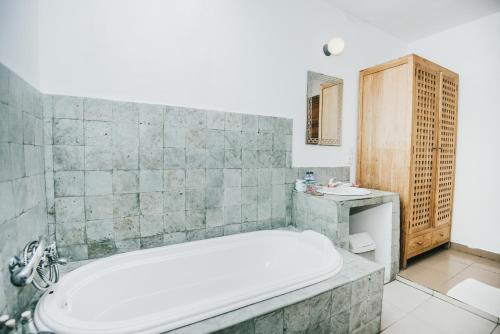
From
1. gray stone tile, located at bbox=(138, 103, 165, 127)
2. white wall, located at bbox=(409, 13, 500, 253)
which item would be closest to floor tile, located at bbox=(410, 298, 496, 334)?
white wall, located at bbox=(409, 13, 500, 253)

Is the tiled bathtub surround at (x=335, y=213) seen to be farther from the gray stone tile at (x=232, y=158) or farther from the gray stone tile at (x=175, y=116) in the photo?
the gray stone tile at (x=175, y=116)

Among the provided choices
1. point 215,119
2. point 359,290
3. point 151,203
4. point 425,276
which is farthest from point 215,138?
point 425,276

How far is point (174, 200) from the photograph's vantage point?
5.47 feet

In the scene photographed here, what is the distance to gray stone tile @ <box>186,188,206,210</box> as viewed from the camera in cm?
172

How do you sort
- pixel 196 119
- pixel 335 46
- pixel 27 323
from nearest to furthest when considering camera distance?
pixel 27 323, pixel 196 119, pixel 335 46

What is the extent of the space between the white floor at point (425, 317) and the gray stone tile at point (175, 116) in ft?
6.06

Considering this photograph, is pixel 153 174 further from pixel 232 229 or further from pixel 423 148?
pixel 423 148

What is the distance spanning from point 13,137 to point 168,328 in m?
0.96

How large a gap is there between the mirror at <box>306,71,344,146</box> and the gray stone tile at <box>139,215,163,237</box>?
1.44m

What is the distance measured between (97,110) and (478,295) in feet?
9.72

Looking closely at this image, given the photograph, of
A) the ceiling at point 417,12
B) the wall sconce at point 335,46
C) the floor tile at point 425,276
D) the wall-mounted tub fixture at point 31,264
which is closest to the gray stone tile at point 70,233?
the wall-mounted tub fixture at point 31,264

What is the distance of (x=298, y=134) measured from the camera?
2213 mm

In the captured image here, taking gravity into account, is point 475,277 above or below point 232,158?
below

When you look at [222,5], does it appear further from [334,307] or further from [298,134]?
[334,307]
